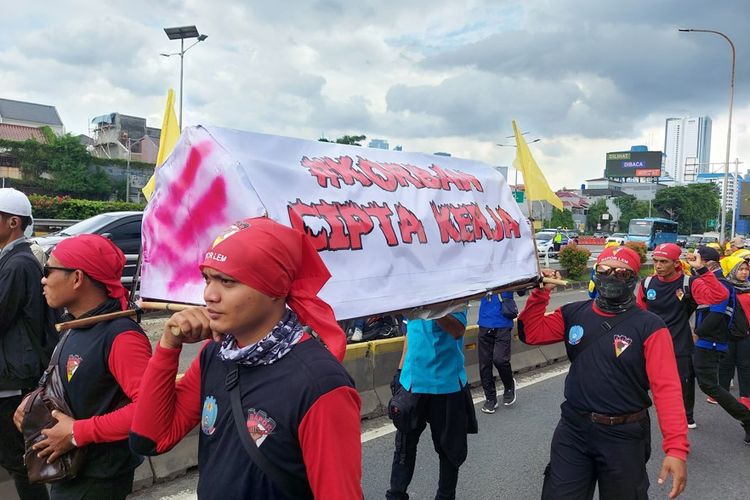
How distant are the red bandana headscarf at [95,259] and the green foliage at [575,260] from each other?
60.1 feet

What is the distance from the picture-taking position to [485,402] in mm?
6172

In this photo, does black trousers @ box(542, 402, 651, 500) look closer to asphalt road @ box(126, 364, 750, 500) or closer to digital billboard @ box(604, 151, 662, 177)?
asphalt road @ box(126, 364, 750, 500)

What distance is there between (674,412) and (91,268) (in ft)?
9.53

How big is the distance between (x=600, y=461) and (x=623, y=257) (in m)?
1.17

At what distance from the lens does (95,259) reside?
2.46 m

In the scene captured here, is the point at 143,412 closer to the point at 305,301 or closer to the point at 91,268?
the point at 305,301

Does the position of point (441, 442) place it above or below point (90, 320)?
below

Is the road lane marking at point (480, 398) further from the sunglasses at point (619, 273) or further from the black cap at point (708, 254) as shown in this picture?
the sunglasses at point (619, 273)

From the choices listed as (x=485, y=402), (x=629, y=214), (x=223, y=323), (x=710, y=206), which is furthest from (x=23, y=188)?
(x=710, y=206)

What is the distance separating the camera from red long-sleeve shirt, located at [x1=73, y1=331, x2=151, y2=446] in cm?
220

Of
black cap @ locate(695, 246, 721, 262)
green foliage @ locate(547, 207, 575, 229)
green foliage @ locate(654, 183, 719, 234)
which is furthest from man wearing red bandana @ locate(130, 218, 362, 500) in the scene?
green foliage @ locate(654, 183, 719, 234)

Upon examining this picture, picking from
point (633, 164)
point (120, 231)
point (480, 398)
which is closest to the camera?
point (480, 398)

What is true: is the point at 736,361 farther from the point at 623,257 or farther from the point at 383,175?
the point at 383,175

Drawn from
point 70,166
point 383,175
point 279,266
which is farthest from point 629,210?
point 279,266
